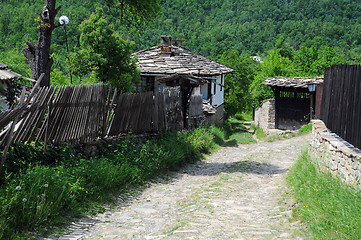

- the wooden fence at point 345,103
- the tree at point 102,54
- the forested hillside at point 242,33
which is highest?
the forested hillside at point 242,33

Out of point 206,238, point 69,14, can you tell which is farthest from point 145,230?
point 69,14

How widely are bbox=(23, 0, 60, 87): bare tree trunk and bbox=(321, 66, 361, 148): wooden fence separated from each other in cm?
703

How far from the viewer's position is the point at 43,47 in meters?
9.36

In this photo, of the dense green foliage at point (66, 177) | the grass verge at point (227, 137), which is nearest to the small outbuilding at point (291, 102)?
the grass verge at point (227, 137)

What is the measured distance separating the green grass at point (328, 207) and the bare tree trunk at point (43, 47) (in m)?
7.02

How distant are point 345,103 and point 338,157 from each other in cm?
120

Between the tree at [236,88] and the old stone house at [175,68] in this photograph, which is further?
the tree at [236,88]

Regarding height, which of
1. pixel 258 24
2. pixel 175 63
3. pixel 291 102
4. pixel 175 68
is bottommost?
pixel 291 102

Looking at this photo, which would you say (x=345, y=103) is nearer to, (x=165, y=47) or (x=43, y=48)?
(x=43, y=48)

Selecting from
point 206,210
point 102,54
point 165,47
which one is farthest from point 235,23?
point 206,210

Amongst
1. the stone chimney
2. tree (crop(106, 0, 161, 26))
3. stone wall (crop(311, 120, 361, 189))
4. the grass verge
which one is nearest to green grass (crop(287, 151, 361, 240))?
stone wall (crop(311, 120, 361, 189))

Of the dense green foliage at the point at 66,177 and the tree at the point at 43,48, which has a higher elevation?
the tree at the point at 43,48

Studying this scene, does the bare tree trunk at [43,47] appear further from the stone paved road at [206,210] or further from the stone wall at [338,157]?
the stone wall at [338,157]

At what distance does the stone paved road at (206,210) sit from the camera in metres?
4.98
